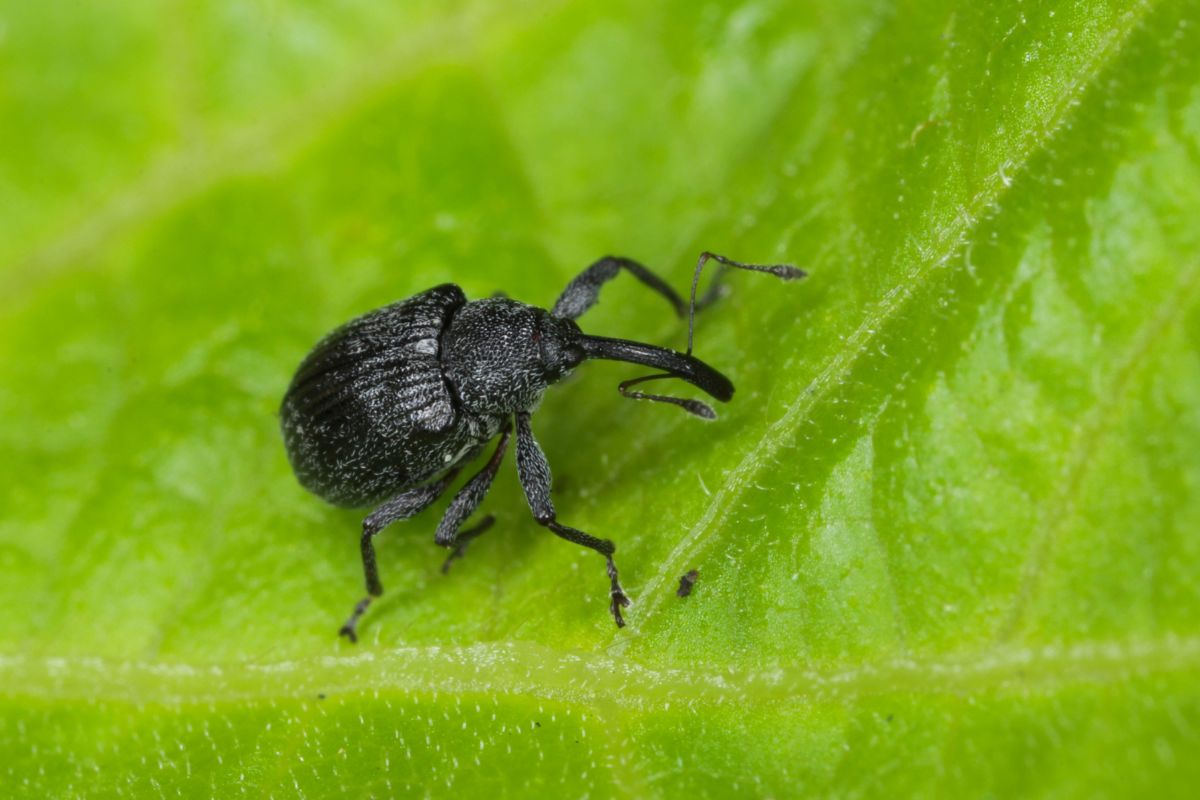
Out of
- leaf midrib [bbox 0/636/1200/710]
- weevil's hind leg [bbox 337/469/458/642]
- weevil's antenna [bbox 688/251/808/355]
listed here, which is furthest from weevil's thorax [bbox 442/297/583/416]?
leaf midrib [bbox 0/636/1200/710]

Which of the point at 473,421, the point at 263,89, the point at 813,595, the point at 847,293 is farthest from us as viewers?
the point at 263,89

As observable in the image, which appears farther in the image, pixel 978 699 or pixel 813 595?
pixel 813 595

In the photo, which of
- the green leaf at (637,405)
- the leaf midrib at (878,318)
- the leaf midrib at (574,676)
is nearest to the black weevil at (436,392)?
the green leaf at (637,405)

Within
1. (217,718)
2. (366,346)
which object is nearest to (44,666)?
(217,718)

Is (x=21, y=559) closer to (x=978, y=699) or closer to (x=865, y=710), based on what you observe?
(x=865, y=710)

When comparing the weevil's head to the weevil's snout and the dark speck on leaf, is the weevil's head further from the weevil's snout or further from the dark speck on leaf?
the dark speck on leaf

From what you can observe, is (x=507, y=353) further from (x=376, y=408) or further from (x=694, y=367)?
(x=694, y=367)

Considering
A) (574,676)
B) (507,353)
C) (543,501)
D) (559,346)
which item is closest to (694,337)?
(559,346)
